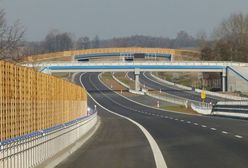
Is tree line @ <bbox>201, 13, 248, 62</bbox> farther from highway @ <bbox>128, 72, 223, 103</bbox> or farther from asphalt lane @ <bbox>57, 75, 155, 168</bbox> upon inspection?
asphalt lane @ <bbox>57, 75, 155, 168</bbox>

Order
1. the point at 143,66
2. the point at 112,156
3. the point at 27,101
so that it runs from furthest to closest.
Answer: the point at 143,66, the point at 112,156, the point at 27,101

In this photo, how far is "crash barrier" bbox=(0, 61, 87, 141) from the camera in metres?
13.0

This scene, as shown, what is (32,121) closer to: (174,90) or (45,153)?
(45,153)

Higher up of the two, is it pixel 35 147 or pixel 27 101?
pixel 27 101

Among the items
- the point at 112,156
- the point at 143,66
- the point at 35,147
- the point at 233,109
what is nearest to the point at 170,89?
the point at 143,66

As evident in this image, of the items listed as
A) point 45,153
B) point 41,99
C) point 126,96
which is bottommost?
point 126,96

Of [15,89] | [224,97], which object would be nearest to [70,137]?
[15,89]

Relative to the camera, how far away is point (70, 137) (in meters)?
22.8

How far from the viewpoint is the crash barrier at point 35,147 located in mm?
12341

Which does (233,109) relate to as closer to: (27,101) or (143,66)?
(27,101)

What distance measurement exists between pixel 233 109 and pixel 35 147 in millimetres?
39596

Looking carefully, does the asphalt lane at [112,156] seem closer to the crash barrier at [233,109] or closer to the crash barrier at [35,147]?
the crash barrier at [35,147]

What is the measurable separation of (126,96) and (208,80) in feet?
112

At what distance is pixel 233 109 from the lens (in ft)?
174
